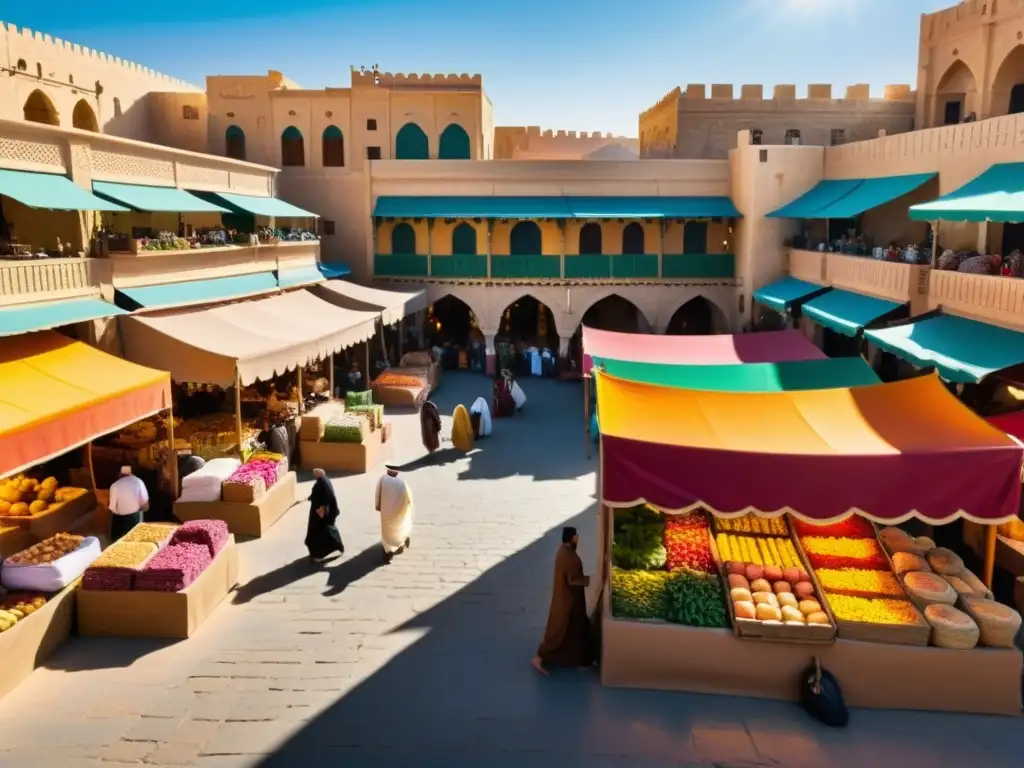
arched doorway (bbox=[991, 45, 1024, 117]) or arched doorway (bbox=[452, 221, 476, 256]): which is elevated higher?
arched doorway (bbox=[991, 45, 1024, 117])

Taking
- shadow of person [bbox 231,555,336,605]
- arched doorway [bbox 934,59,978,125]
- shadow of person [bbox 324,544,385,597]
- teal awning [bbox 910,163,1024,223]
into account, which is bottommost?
shadow of person [bbox 324,544,385,597]

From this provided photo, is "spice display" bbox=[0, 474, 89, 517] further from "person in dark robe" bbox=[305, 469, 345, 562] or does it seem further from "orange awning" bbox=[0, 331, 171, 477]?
"person in dark robe" bbox=[305, 469, 345, 562]

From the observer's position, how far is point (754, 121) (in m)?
27.8

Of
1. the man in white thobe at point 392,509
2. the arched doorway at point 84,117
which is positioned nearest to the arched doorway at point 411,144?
the arched doorway at point 84,117

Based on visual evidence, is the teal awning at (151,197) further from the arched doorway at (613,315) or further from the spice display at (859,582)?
the arched doorway at (613,315)

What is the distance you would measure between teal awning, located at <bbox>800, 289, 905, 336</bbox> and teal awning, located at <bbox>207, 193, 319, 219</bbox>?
Answer: 12103mm

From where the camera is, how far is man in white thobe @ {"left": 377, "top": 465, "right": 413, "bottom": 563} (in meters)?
9.93

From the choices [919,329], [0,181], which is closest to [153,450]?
[0,181]

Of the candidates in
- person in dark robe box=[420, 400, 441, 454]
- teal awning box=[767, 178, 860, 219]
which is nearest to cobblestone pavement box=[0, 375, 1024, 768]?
person in dark robe box=[420, 400, 441, 454]

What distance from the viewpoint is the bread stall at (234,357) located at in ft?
35.0

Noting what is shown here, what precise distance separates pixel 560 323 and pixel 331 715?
58.0 ft

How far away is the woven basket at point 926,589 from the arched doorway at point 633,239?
17288 mm

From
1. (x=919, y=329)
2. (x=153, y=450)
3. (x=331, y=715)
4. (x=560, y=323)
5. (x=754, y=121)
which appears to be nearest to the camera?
(x=331, y=715)

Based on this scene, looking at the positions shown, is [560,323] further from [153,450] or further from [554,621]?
[554,621]
